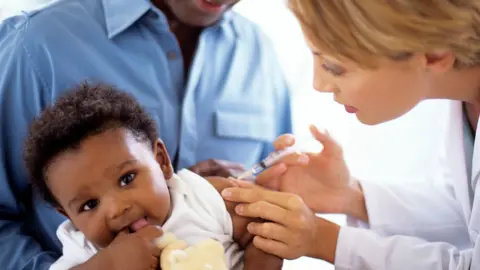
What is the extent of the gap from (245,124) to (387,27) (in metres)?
0.50

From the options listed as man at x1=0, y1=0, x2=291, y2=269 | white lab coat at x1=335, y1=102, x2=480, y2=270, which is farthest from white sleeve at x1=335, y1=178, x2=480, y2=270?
man at x1=0, y1=0, x2=291, y2=269

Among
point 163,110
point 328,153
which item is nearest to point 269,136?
point 328,153

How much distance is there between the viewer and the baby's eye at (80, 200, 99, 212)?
3.16 feet

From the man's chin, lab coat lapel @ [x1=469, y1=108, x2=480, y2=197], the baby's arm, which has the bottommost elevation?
the baby's arm

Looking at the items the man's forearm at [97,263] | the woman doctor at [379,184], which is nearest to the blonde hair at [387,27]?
the woman doctor at [379,184]

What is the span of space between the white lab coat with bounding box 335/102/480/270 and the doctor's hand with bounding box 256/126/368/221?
1.5 inches

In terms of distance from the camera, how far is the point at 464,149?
1209 mm

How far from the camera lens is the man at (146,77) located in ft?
3.63

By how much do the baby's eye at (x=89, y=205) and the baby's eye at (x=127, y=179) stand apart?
0.18 feet

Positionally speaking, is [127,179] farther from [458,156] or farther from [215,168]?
[458,156]

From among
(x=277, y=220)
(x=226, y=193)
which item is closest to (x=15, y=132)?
(x=226, y=193)

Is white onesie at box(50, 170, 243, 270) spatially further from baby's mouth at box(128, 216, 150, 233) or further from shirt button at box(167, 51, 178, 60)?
shirt button at box(167, 51, 178, 60)

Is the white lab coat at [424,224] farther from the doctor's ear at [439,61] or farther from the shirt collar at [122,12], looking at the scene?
the shirt collar at [122,12]

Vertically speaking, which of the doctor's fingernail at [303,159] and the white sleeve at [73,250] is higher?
the doctor's fingernail at [303,159]
